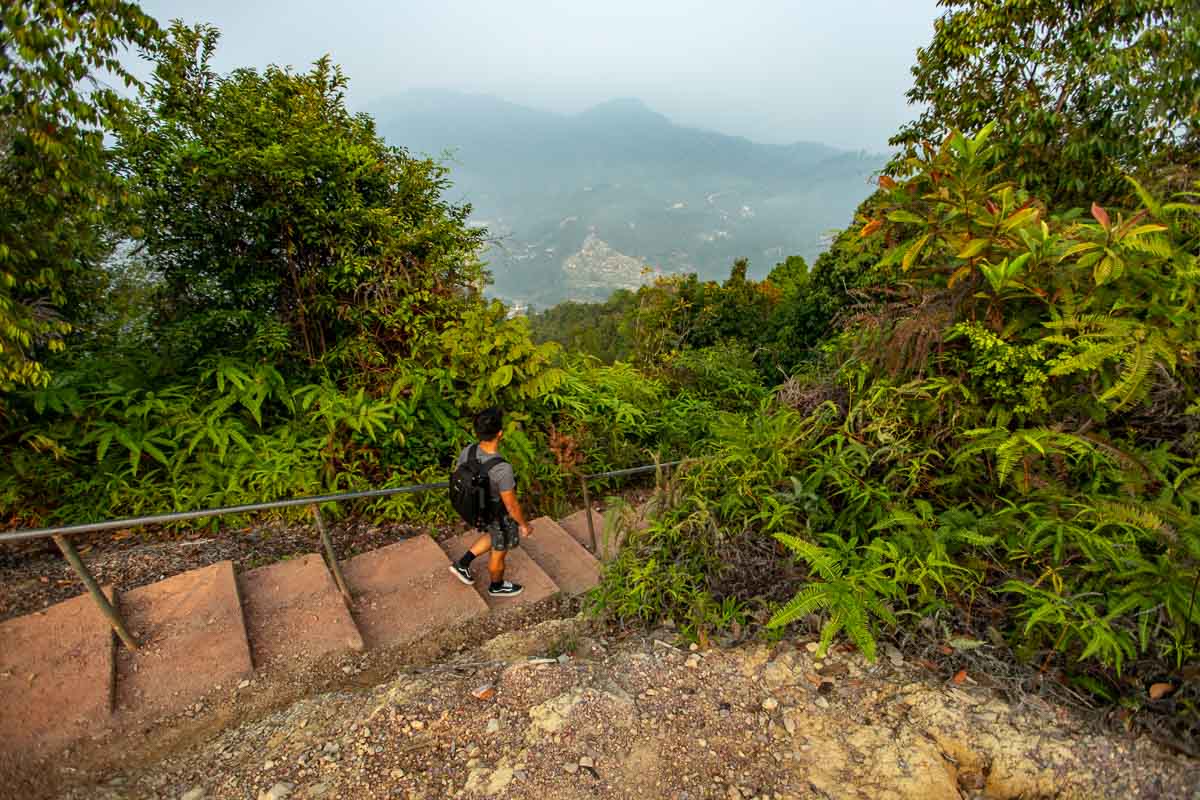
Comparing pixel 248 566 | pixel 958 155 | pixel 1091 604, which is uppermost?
pixel 958 155

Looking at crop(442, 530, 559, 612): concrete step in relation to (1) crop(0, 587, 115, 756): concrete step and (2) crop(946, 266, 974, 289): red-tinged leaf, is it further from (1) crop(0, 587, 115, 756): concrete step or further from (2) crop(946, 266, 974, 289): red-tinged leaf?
(2) crop(946, 266, 974, 289): red-tinged leaf

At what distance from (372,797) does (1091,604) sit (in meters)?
2.81

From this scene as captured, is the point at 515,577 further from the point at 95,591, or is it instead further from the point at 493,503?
the point at 95,591

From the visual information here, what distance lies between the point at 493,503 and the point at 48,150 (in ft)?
10.5

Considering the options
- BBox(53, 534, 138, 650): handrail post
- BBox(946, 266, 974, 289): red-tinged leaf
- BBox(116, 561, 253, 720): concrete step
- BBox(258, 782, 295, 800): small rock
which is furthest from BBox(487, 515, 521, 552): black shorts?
BBox(946, 266, 974, 289): red-tinged leaf

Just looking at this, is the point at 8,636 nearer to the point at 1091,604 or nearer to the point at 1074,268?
the point at 1091,604

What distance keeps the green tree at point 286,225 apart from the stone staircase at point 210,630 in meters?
2.35

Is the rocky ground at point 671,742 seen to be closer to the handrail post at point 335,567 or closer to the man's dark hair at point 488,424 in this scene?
the handrail post at point 335,567

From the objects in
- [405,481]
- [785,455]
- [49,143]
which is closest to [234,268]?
[49,143]

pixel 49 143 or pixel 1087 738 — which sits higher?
pixel 49 143

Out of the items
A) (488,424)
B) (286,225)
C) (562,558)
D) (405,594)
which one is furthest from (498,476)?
(286,225)

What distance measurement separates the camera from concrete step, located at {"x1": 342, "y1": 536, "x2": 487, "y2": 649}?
10.9ft

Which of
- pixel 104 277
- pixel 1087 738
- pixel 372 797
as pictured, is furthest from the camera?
pixel 104 277

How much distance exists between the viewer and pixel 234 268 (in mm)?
4941
